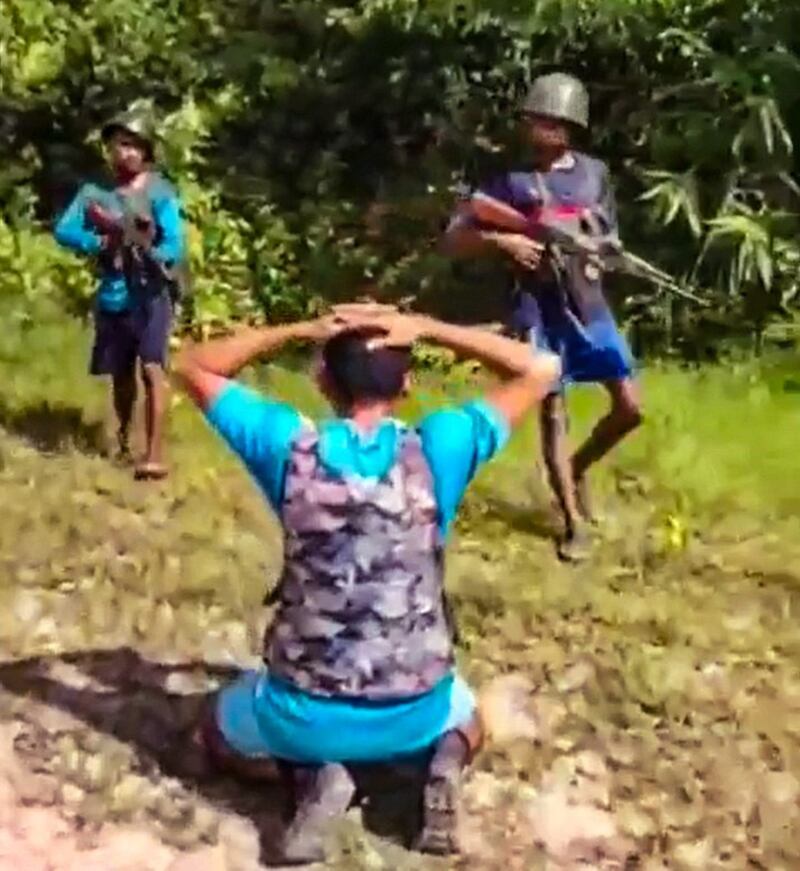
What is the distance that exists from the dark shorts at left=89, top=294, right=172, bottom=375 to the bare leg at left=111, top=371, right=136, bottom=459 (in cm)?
5

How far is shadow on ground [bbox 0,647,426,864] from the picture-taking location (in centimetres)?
476

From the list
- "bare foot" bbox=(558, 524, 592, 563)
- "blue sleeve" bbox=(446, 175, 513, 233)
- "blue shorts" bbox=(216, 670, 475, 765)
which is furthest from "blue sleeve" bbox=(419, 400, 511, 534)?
"bare foot" bbox=(558, 524, 592, 563)

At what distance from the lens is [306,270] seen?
10.3 m

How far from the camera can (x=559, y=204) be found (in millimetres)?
5766

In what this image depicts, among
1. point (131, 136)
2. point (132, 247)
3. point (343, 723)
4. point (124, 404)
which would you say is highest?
point (131, 136)

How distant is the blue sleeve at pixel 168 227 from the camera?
6.30 metres

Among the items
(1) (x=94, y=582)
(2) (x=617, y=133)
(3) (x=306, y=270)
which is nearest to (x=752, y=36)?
(2) (x=617, y=133)

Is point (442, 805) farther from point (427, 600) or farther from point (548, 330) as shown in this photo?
point (548, 330)

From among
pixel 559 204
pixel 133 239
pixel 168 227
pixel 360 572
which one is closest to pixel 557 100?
pixel 559 204

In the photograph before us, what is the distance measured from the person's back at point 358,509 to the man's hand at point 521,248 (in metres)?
1.24

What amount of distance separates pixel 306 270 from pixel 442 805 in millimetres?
6103

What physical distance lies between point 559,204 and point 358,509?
1.80 m

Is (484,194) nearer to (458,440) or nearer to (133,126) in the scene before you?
(133,126)

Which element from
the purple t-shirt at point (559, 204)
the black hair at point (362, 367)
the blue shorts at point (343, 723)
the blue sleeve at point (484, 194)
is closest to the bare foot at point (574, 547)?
the purple t-shirt at point (559, 204)
